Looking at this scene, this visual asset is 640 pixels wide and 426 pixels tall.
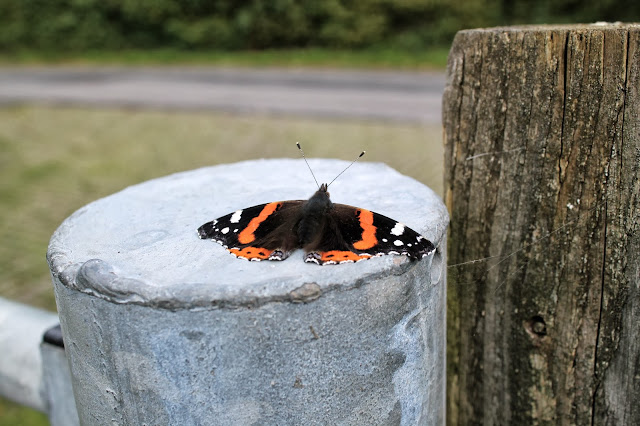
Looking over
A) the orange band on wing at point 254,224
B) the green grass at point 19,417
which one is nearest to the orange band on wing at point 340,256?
the orange band on wing at point 254,224

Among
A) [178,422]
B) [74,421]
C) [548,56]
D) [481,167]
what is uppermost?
[548,56]

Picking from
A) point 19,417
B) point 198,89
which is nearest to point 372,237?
point 19,417

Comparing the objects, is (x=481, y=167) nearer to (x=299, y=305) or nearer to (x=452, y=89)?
(x=452, y=89)

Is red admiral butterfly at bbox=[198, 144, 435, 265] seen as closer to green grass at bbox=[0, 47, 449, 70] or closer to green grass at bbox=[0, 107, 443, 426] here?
green grass at bbox=[0, 107, 443, 426]

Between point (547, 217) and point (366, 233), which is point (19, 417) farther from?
point (547, 217)

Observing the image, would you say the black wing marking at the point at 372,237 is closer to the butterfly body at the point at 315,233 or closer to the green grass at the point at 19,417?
the butterfly body at the point at 315,233

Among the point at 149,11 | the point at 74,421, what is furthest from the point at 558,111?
the point at 149,11

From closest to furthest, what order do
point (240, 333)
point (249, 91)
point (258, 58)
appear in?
1. point (240, 333)
2. point (249, 91)
3. point (258, 58)

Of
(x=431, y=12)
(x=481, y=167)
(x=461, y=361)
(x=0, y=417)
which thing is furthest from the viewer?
(x=431, y=12)
